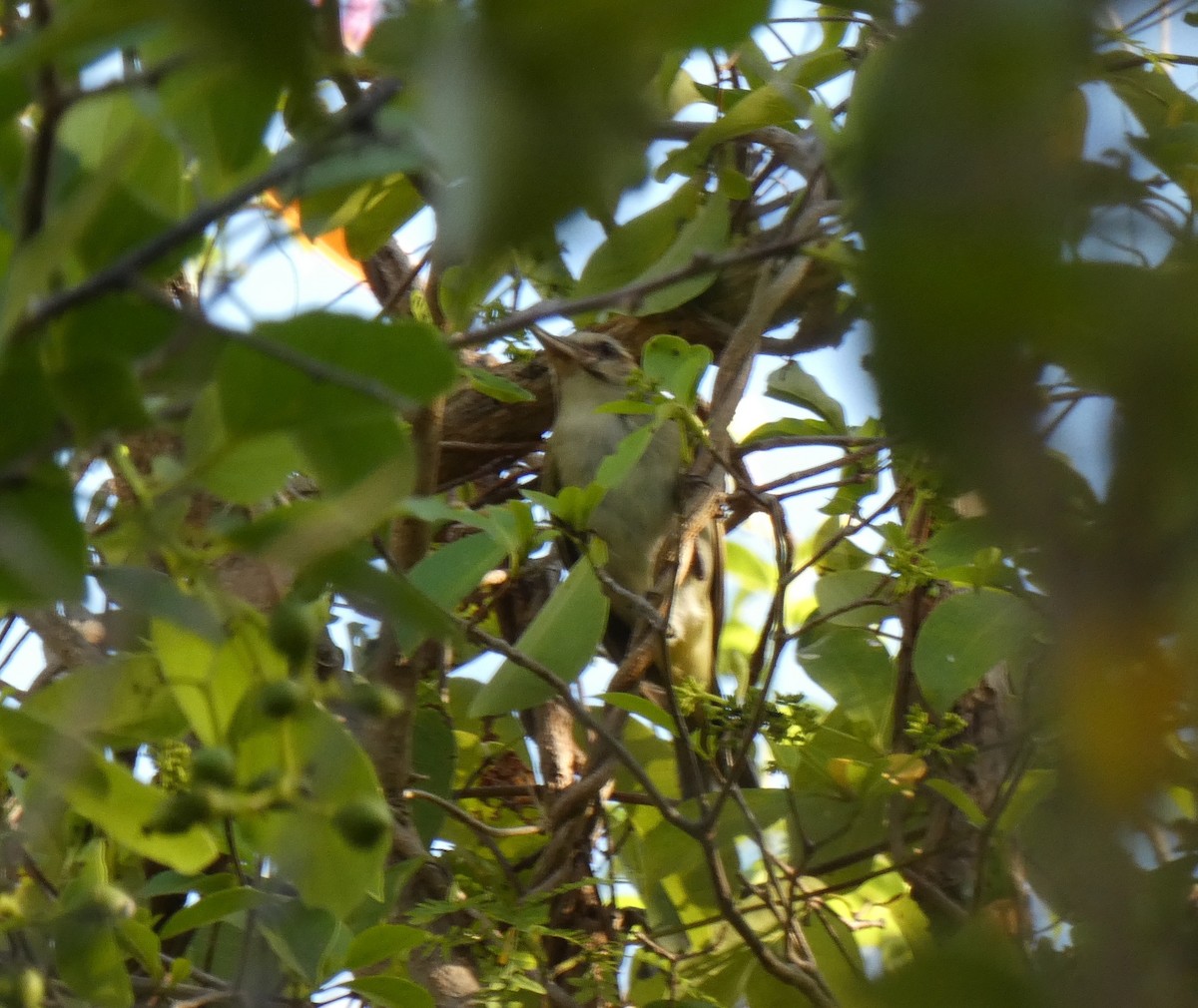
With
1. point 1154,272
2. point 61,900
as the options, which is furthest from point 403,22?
point 61,900

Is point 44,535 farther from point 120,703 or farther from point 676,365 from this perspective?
point 676,365

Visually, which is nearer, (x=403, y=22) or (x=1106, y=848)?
(x=1106, y=848)

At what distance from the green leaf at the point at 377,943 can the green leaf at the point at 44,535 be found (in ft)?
3.20

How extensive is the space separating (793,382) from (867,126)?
2.48 meters

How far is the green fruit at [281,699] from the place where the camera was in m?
1.00

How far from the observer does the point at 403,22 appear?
0.61m

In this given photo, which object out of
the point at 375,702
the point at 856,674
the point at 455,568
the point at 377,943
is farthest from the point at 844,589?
the point at 375,702

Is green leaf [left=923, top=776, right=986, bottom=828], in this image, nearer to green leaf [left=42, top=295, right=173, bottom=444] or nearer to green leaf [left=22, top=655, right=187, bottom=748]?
green leaf [left=22, top=655, right=187, bottom=748]

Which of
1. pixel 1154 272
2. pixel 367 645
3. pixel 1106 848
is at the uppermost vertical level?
pixel 367 645

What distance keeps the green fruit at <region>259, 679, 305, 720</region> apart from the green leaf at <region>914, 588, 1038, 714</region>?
4.22ft

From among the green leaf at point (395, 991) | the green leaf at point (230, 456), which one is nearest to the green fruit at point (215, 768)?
the green leaf at point (230, 456)

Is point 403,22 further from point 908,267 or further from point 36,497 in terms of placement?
point 36,497

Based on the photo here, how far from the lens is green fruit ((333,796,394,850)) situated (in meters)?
1.00

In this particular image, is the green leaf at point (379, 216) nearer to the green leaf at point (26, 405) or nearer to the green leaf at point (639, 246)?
the green leaf at point (639, 246)
